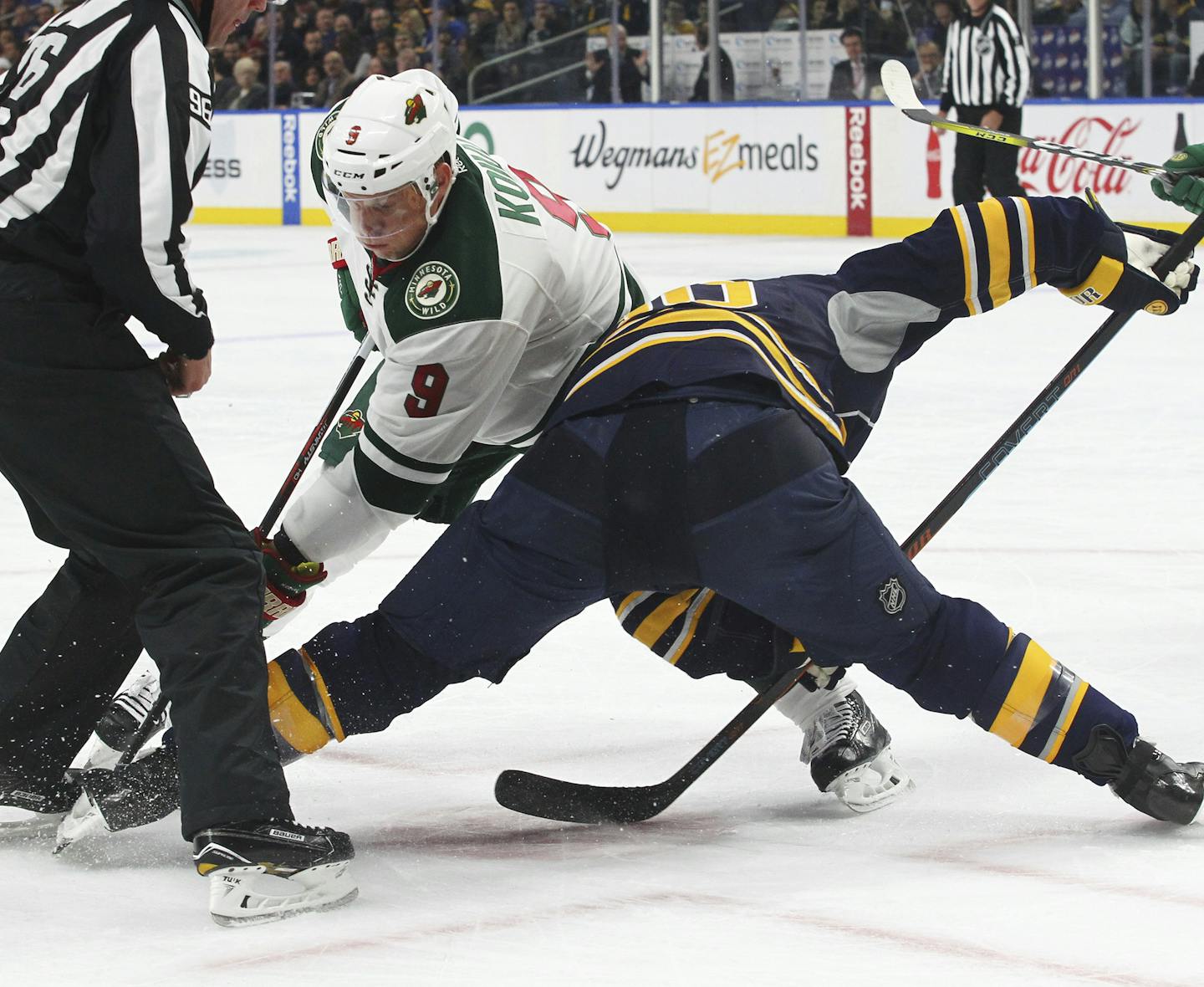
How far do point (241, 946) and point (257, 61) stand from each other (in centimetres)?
1189

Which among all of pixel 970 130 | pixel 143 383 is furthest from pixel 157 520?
pixel 970 130

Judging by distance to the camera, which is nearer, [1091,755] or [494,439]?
[1091,755]

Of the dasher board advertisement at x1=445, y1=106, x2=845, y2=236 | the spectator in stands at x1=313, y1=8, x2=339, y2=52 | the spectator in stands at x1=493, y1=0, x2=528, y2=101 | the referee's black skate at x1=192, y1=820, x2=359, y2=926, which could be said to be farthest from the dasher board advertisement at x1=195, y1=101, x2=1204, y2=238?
the referee's black skate at x1=192, y1=820, x2=359, y2=926

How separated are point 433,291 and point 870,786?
0.80 meters

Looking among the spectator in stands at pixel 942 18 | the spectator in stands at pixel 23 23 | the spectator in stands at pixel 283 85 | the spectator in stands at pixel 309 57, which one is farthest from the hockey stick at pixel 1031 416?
the spectator in stands at pixel 23 23

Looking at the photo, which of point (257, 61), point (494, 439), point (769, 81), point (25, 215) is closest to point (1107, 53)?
point (769, 81)

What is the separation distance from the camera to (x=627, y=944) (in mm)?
1777

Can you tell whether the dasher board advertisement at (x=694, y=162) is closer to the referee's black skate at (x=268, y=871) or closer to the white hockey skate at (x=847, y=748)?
the white hockey skate at (x=847, y=748)

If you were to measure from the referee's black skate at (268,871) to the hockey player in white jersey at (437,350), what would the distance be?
234mm

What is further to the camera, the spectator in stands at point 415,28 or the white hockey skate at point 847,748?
the spectator in stands at point 415,28

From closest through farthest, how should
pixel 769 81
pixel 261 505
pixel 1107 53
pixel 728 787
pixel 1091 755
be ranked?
pixel 1091 755 → pixel 728 787 → pixel 261 505 → pixel 1107 53 → pixel 769 81

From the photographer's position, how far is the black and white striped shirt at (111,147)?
183 cm

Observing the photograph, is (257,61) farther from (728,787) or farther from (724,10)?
(728,787)

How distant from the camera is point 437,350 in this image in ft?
6.72
